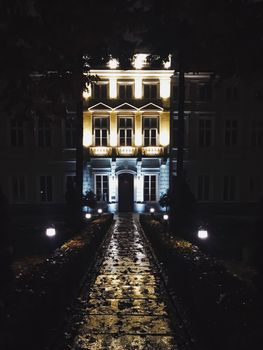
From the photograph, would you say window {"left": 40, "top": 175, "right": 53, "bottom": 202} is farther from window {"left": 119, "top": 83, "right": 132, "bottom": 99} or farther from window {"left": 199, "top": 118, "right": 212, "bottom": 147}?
window {"left": 199, "top": 118, "right": 212, "bottom": 147}

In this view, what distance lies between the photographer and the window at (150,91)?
83.9ft

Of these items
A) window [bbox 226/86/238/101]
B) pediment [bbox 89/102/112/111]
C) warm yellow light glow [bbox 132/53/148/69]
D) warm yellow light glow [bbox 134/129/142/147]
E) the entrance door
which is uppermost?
warm yellow light glow [bbox 132/53/148/69]

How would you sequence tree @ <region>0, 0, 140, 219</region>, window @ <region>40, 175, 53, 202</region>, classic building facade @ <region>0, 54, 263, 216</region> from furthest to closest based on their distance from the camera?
1. window @ <region>40, 175, 53, 202</region>
2. classic building facade @ <region>0, 54, 263, 216</region>
3. tree @ <region>0, 0, 140, 219</region>

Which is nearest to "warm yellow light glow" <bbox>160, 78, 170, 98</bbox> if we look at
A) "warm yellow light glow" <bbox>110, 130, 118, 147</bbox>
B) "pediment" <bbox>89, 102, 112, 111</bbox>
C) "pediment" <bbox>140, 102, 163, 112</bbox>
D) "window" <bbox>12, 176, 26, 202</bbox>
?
"pediment" <bbox>140, 102, 163, 112</bbox>

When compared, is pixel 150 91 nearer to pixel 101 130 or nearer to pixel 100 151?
pixel 101 130

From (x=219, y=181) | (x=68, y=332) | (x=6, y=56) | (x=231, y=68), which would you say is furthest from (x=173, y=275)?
(x=219, y=181)

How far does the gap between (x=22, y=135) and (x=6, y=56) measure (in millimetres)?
22709

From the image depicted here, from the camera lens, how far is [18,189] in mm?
25859

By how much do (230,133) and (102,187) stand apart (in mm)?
11996

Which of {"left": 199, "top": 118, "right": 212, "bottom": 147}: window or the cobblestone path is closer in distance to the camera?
the cobblestone path

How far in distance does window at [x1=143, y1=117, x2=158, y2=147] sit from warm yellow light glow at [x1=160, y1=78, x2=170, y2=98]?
2.08 m

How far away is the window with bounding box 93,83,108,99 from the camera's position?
25.5 m

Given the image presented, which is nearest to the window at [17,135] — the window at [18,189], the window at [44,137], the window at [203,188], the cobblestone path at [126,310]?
the window at [44,137]

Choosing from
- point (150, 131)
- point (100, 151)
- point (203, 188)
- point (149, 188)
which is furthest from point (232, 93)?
point (100, 151)
